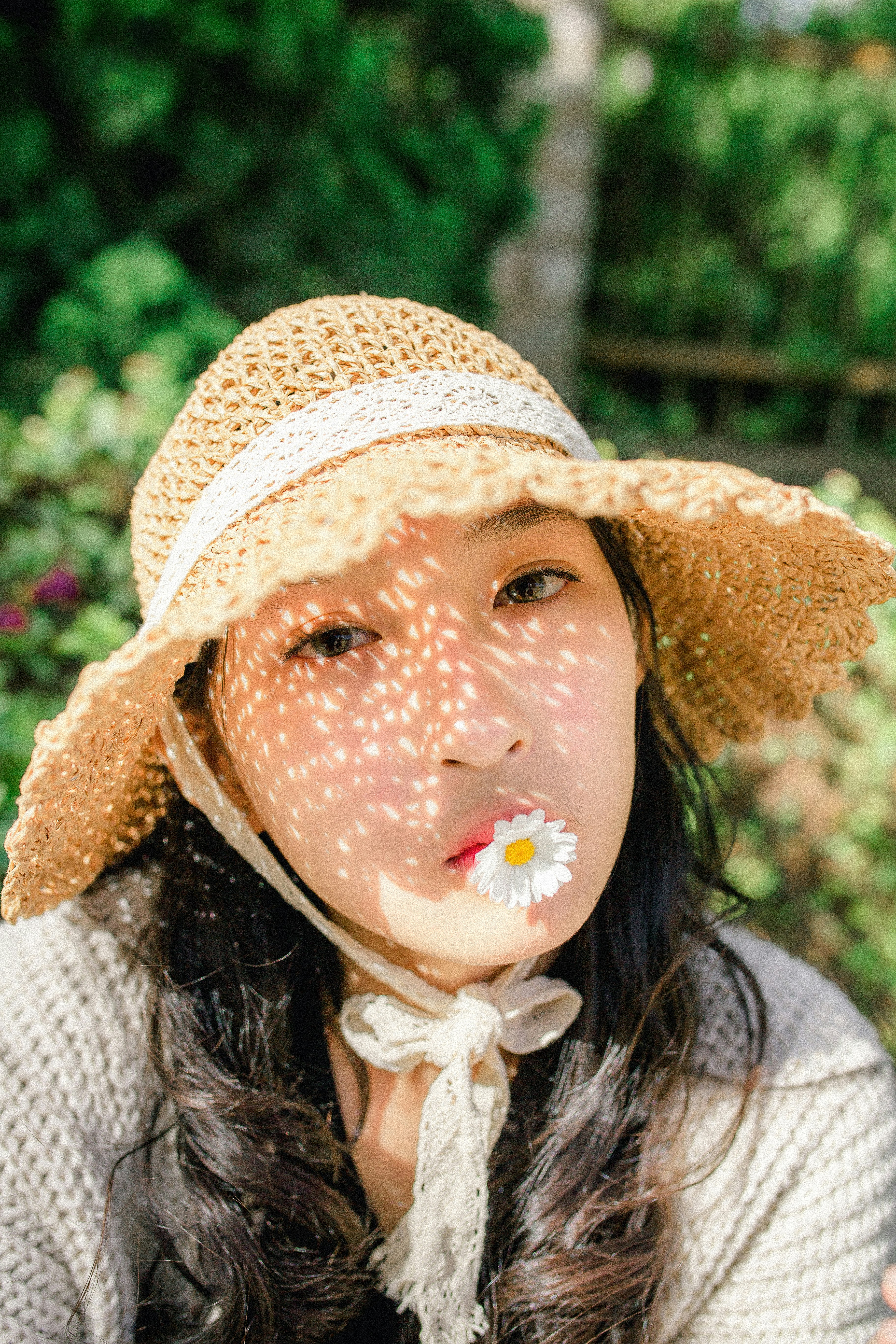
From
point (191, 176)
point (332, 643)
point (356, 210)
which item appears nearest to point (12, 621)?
point (332, 643)

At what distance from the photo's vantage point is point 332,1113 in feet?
4.64

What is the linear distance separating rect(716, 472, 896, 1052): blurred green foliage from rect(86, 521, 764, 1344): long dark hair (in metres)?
1.27

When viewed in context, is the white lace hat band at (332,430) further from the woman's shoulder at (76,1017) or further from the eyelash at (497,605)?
the woman's shoulder at (76,1017)

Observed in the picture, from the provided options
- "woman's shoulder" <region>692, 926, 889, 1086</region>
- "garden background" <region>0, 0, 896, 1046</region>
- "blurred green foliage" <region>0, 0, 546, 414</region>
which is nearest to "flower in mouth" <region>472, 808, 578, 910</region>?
"woman's shoulder" <region>692, 926, 889, 1086</region>

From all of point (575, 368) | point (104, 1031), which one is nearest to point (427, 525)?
point (104, 1031)

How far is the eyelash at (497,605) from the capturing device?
1.05m

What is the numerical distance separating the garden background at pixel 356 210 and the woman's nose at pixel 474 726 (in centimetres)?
102

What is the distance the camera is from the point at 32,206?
3.05 m

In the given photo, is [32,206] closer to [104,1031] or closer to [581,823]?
[104,1031]

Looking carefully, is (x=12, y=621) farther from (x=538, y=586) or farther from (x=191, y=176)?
(x=191, y=176)

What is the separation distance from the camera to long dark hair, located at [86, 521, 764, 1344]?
1.29 metres

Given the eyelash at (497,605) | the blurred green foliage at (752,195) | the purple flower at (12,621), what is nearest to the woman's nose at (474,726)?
the eyelash at (497,605)

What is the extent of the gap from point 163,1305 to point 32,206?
314cm

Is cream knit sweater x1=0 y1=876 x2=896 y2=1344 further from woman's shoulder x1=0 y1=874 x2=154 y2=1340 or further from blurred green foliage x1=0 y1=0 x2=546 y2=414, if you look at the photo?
blurred green foliage x1=0 y1=0 x2=546 y2=414
